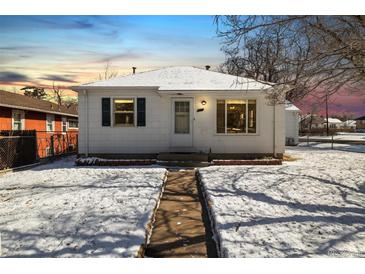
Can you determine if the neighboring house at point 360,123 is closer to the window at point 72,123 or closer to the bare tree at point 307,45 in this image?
the window at point 72,123

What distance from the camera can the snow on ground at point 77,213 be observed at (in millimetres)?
4051

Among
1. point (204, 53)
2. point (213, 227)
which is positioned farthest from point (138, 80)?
point (213, 227)

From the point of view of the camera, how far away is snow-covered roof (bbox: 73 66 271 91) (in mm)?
11352

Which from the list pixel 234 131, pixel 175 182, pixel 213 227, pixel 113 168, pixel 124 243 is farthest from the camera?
pixel 234 131

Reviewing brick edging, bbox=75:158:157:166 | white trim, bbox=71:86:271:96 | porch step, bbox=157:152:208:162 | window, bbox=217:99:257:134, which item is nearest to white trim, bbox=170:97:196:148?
white trim, bbox=71:86:271:96

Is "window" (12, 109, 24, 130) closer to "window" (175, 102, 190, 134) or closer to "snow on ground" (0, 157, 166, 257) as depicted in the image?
"snow on ground" (0, 157, 166, 257)

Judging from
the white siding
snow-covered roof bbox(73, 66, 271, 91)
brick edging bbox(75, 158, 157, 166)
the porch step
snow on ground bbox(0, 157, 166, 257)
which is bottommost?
snow on ground bbox(0, 157, 166, 257)

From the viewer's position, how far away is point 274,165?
10.8 meters

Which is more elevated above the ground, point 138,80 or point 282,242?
point 138,80

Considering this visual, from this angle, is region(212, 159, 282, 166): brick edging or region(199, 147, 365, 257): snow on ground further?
region(212, 159, 282, 166): brick edging

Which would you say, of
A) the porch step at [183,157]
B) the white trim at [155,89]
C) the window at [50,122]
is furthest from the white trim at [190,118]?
the window at [50,122]
